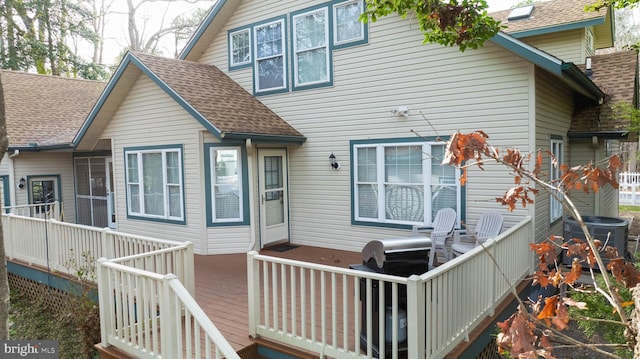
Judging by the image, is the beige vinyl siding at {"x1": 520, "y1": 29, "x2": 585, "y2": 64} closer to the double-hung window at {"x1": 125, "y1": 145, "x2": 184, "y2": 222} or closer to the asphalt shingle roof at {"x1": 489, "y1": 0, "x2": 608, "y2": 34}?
the asphalt shingle roof at {"x1": 489, "y1": 0, "x2": 608, "y2": 34}

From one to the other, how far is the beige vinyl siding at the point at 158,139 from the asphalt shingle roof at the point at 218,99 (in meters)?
0.40

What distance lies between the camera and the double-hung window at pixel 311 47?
28.7 feet

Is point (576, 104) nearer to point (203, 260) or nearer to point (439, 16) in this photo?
point (439, 16)

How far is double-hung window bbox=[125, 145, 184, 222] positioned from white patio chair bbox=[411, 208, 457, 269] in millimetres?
4881

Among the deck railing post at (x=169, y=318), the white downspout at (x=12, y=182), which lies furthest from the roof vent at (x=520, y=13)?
the white downspout at (x=12, y=182)

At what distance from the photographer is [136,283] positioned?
4316mm

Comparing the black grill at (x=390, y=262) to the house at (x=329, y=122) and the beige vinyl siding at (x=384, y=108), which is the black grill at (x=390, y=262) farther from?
the house at (x=329, y=122)

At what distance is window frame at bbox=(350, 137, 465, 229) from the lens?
7.31 metres

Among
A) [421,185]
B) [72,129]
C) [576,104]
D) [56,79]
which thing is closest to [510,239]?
[421,185]

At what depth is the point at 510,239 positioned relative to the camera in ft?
18.5

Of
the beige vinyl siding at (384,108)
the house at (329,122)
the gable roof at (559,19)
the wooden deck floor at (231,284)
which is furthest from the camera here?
the gable roof at (559,19)

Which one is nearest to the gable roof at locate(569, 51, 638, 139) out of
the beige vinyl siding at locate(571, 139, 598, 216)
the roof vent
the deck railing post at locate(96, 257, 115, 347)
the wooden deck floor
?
the beige vinyl siding at locate(571, 139, 598, 216)

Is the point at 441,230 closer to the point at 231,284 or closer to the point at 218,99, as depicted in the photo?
the point at 231,284

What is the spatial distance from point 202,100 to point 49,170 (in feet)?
23.4
